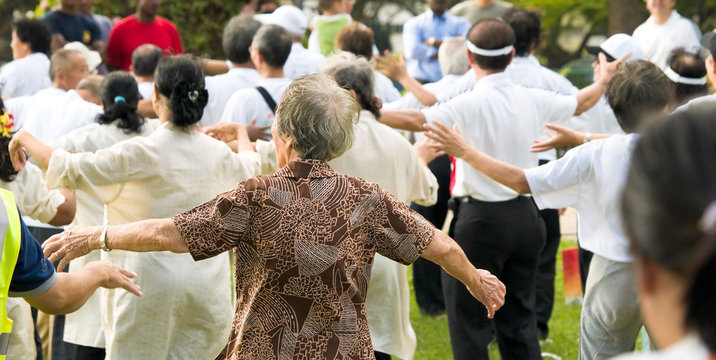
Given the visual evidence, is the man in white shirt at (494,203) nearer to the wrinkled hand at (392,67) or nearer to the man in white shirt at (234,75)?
the wrinkled hand at (392,67)

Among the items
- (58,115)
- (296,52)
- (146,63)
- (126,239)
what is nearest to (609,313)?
(126,239)

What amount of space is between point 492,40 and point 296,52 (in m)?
2.55

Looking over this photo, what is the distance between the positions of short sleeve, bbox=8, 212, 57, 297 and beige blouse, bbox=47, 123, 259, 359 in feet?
5.04

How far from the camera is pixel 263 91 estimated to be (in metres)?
6.20

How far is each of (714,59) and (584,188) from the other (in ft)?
4.11

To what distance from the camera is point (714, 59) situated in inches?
204

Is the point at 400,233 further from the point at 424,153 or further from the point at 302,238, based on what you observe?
the point at 424,153

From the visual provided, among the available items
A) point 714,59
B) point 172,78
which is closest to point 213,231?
point 172,78

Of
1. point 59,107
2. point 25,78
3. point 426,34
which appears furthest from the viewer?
point 426,34

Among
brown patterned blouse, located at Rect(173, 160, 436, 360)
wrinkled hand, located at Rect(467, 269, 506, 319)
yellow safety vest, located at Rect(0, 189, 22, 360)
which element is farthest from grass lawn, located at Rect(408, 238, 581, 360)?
yellow safety vest, located at Rect(0, 189, 22, 360)

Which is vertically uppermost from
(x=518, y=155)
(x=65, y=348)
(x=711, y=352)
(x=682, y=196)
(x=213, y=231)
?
(x=682, y=196)

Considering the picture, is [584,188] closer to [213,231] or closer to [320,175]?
[320,175]

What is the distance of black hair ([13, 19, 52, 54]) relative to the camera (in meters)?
8.38

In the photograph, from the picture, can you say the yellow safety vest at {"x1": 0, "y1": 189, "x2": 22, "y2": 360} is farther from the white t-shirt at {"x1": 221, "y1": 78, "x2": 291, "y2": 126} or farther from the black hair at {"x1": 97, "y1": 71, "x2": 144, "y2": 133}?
the white t-shirt at {"x1": 221, "y1": 78, "x2": 291, "y2": 126}
